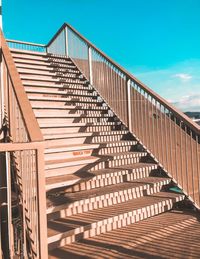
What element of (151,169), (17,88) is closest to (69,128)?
(151,169)

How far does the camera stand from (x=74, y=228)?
3.26 metres

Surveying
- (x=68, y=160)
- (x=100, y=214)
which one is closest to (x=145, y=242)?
(x=100, y=214)

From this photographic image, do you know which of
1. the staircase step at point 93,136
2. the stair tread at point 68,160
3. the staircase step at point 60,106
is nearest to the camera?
the stair tread at point 68,160

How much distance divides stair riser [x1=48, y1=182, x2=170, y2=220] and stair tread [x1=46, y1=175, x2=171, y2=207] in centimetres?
5

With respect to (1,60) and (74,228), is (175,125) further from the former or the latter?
(1,60)

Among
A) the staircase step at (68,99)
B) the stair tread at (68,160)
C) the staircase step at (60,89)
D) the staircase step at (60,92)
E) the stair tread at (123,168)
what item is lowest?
the stair tread at (123,168)

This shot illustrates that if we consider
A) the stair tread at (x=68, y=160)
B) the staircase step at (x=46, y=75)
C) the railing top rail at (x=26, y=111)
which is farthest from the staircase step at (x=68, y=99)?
the railing top rail at (x=26, y=111)

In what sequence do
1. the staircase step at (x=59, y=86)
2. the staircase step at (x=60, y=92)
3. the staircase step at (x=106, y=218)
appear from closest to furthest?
1. the staircase step at (x=106, y=218)
2. the staircase step at (x=60, y=92)
3. the staircase step at (x=59, y=86)

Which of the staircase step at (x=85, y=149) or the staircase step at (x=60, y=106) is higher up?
the staircase step at (x=60, y=106)

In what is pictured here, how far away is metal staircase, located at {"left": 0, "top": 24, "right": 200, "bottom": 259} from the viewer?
2609 mm

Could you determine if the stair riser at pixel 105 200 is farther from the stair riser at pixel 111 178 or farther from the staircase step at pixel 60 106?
the staircase step at pixel 60 106

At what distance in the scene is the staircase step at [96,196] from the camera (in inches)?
142

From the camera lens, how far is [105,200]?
406 cm

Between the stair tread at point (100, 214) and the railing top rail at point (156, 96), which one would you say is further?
the railing top rail at point (156, 96)
